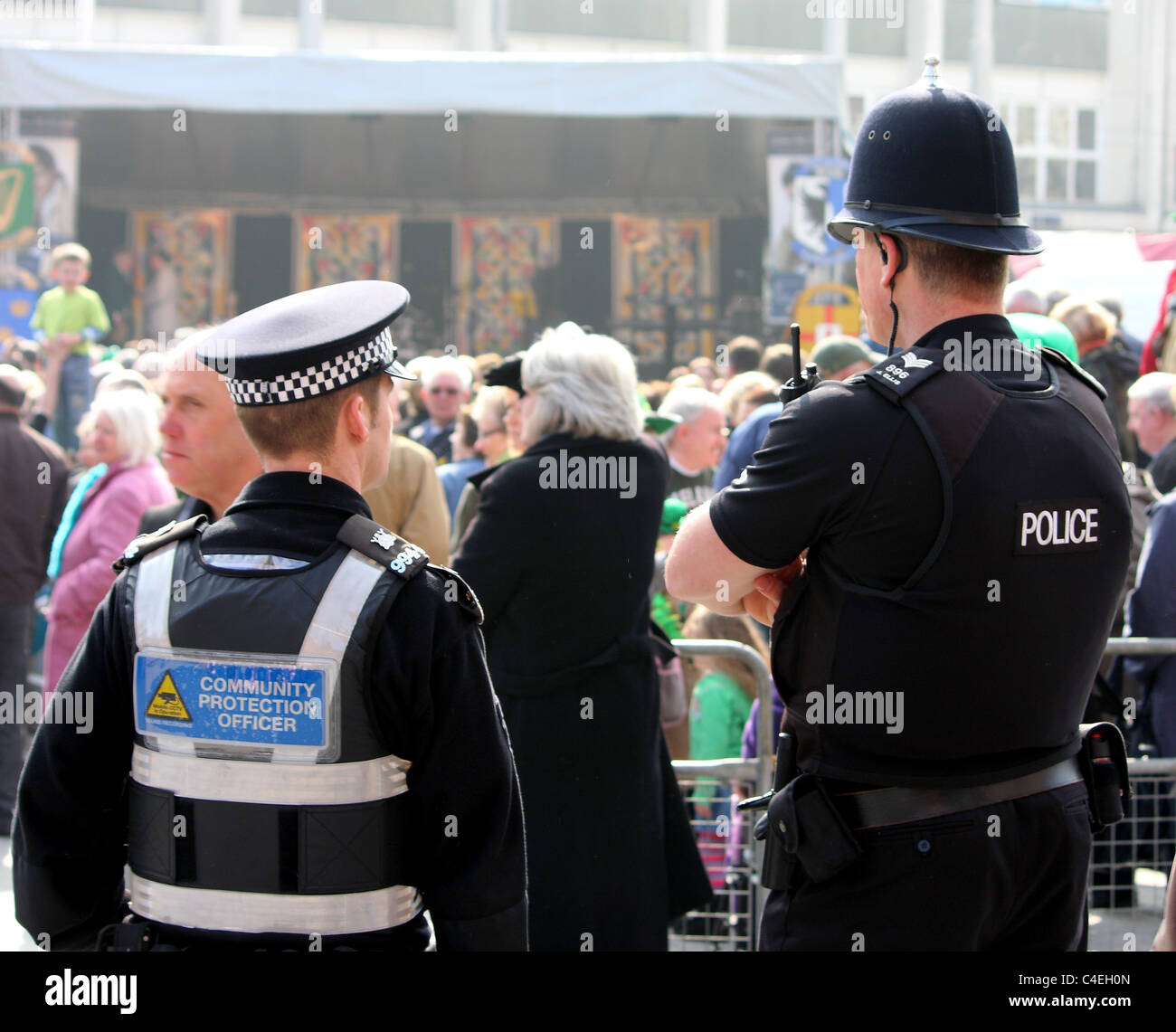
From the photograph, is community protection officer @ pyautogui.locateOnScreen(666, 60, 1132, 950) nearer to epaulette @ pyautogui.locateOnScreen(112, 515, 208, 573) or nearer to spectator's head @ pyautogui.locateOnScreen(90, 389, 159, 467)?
epaulette @ pyautogui.locateOnScreen(112, 515, 208, 573)

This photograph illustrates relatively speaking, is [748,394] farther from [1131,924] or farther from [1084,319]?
[1131,924]

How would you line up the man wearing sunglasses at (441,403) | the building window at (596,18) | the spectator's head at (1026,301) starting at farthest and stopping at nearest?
the building window at (596,18) → the man wearing sunglasses at (441,403) → the spectator's head at (1026,301)

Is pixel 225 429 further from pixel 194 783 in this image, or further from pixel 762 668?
pixel 762 668

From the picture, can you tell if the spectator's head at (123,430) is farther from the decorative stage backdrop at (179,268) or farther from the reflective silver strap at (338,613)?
the decorative stage backdrop at (179,268)

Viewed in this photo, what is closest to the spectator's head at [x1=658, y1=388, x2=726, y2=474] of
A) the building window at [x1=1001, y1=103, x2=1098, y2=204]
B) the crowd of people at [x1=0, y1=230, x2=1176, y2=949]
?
the crowd of people at [x1=0, y1=230, x2=1176, y2=949]

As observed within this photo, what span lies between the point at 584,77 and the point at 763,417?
880 cm

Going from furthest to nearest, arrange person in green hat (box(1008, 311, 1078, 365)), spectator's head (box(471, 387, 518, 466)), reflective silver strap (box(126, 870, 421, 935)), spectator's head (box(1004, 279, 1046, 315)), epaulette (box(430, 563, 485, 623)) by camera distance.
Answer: spectator's head (box(1004, 279, 1046, 315)) → spectator's head (box(471, 387, 518, 466)) → person in green hat (box(1008, 311, 1078, 365)) → epaulette (box(430, 563, 485, 623)) → reflective silver strap (box(126, 870, 421, 935))

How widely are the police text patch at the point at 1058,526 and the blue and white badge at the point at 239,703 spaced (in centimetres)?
107

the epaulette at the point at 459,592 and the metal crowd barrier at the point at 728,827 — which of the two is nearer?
the epaulette at the point at 459,592

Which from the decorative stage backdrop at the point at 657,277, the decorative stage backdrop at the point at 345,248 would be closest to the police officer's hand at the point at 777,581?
the decorative stage backdrop at the point at 657,277

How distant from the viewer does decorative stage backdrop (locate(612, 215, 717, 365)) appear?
1959cm

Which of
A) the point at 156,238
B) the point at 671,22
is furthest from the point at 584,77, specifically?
the point at 671,22

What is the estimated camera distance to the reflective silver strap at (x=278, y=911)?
202 centimetres

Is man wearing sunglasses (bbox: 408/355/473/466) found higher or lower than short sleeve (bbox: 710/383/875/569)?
lower
